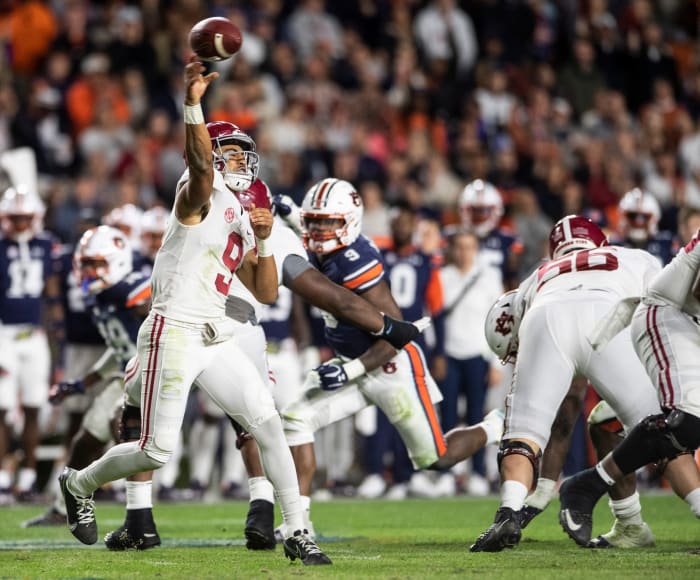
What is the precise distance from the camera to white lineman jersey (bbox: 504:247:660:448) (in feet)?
20.6

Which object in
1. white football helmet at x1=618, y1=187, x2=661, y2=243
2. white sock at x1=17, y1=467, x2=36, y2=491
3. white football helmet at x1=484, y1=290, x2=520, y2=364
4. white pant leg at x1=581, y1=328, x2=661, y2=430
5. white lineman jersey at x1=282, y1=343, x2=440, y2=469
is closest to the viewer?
white pant leg at x1=581, y1=328, x2=661, y2=430

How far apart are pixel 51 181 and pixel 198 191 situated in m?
8.10

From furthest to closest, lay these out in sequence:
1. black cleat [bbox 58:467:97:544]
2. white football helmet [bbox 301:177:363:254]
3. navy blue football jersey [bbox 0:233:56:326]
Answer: navy blue football jersey [bbox 0:233:56:326] < white football helmet [bbox 301:177:363:254] < black cleat [bbox 58:467:97:544]

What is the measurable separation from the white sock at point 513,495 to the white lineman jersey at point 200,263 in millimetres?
1493

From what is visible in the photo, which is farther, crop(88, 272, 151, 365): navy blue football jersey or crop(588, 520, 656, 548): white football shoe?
crop(88, 272, 151, 365): navy blue football jersey

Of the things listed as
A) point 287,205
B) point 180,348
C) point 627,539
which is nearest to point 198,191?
point 180,348

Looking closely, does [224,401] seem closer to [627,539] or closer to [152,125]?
[627,539]

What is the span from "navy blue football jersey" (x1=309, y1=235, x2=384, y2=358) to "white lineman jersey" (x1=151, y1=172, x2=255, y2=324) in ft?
4.78

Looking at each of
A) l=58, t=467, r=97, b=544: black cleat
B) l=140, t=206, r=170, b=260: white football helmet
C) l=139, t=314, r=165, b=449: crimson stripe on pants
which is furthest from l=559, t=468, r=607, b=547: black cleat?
l=140, t=206, r=170, b=260: white football helmet

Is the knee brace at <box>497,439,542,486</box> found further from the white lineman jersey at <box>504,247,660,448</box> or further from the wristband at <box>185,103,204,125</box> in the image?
the wristband at <box>185,103,204,125</box>

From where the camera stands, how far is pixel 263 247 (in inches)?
247

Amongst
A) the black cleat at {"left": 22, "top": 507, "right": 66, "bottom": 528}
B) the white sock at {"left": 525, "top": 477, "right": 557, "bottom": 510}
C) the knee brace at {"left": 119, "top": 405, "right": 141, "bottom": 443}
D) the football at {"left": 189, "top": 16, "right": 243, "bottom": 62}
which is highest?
the football at {"left": 189, "top": 16, "right": 243, "bottom": 62}

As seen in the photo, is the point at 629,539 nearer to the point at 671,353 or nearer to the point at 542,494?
the point at 542,494

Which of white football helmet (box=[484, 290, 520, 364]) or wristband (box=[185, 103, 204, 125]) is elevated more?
wristband (box=[185, 103, 204, 125])
